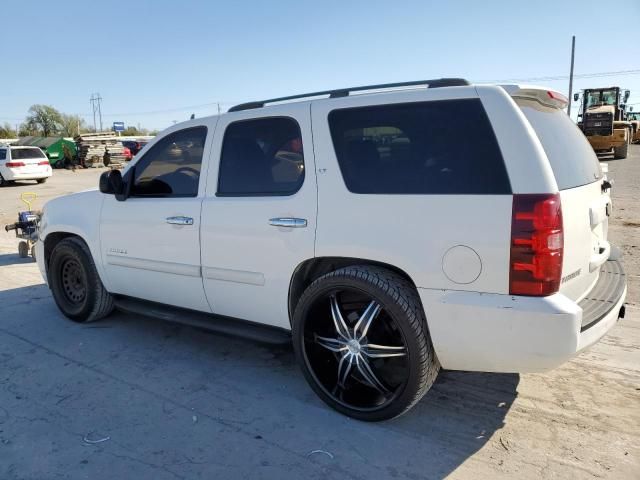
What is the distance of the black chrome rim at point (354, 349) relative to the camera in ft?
10.1

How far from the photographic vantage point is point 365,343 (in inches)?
124

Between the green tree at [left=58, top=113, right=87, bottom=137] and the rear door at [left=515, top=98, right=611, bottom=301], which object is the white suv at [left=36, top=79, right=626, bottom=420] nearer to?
the rear door at [left=515, top=98, right=611, bottom=301]

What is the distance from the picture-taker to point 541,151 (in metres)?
2.57

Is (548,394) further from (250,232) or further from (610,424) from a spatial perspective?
(250,232)

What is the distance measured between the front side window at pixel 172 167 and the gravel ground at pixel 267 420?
1.37 meters

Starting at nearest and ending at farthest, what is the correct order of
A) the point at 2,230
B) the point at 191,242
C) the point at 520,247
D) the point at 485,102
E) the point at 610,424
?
1. the point at 520,247
2. the point at 485,102
3. the point at 610,424
4. the point at 191,242
5. the point at 2,230

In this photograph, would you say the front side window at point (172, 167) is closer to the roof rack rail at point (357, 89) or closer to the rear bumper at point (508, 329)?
the roof rack rail at point (357, 89)

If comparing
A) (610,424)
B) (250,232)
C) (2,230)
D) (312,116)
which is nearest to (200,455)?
(250,232)

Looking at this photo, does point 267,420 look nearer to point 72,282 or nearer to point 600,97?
point 72,282

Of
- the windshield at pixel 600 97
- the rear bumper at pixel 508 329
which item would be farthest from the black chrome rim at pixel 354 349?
the windshield at pixel 600 97

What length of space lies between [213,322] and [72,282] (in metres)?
2.10

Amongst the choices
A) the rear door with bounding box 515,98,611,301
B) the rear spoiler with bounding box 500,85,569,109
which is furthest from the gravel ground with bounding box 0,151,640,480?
the rear spoiler with bounding box 500,85,569,109

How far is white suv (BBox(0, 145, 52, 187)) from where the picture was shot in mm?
22375

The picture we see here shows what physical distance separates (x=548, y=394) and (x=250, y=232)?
7.52 ft
